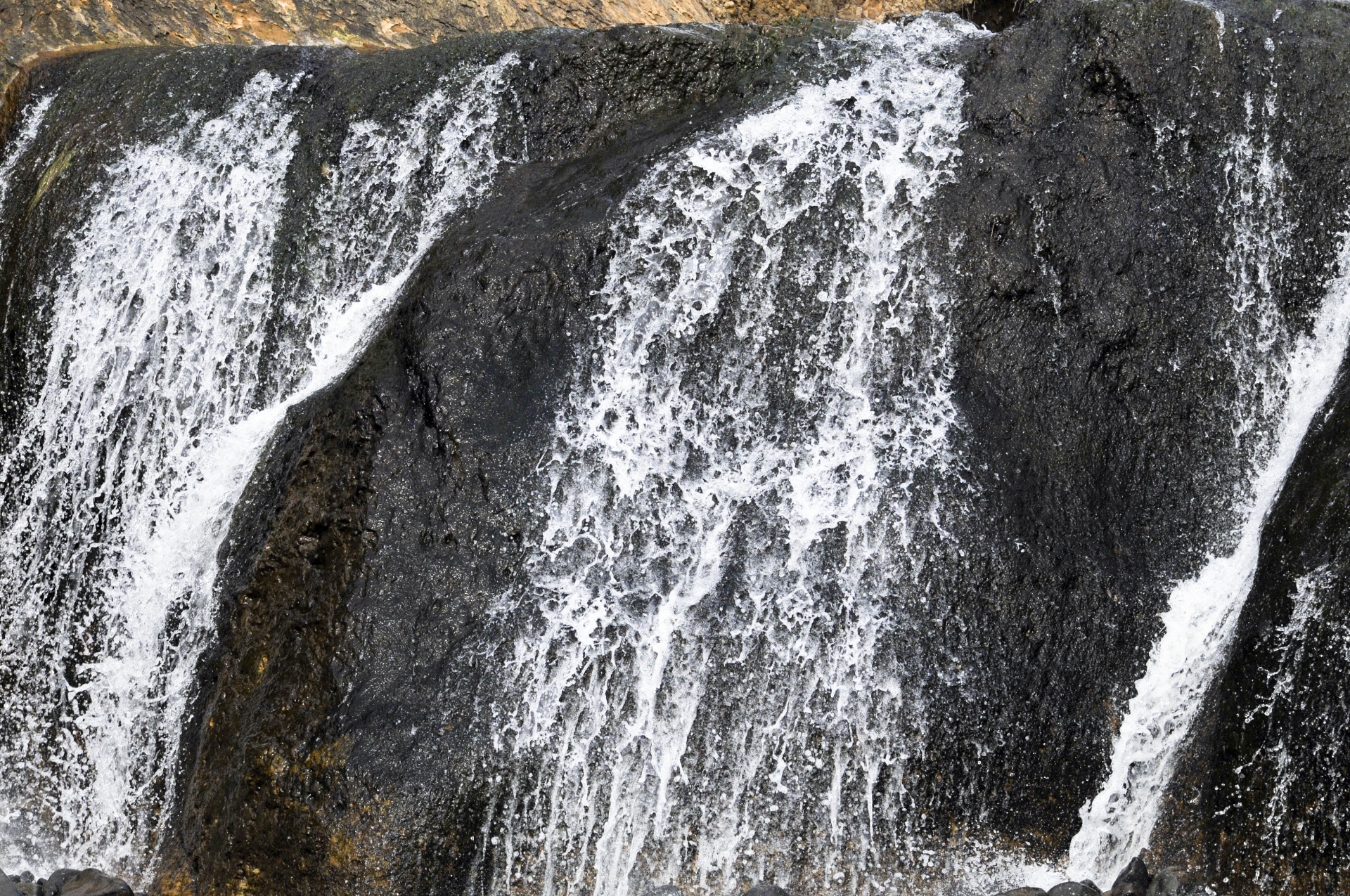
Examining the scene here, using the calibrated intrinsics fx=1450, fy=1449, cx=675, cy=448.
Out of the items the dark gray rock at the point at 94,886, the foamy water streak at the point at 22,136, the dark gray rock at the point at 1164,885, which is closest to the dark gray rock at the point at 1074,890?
the dark gray rock at the point at 1164,885

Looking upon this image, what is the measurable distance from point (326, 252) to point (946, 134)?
347cm

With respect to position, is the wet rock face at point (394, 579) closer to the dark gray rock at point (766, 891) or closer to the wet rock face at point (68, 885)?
the wet rock face at point (68, 885)

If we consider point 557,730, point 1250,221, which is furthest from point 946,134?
point 557,730

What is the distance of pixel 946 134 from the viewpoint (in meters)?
7.62

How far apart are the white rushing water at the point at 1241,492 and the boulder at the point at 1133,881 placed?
1.18 feet

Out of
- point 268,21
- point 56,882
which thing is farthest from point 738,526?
point 268,21

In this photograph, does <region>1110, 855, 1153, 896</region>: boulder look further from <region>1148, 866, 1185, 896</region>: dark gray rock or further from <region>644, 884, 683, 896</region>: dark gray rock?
<region>644, 884, 683, 896</region>: dark gray rock

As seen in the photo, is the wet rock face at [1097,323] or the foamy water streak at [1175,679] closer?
the foamy water streak at [1175,679]

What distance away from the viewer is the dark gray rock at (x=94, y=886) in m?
6.12

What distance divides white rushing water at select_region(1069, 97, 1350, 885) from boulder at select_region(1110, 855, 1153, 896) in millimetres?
358

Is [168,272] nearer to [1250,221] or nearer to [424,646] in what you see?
[424,646]

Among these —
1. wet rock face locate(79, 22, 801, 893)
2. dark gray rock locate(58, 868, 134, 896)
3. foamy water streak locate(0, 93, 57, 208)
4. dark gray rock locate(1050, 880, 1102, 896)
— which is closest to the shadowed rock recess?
wet rock face locate(79, 22, 801, 893)

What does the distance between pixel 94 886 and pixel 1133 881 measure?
434cm

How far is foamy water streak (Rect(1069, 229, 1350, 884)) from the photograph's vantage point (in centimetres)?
640
